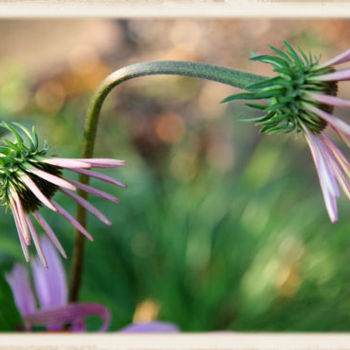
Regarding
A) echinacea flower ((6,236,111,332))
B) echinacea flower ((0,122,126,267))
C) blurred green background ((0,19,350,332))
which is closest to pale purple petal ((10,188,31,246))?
echinacea flower ((0,122,126,267))

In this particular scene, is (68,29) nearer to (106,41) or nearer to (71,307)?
(106,41)

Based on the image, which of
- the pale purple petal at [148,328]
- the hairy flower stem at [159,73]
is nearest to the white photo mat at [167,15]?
the pale purple petal at [148,328]

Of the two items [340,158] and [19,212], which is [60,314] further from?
[340,158]

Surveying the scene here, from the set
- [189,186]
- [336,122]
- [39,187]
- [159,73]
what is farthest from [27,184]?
[189,186]

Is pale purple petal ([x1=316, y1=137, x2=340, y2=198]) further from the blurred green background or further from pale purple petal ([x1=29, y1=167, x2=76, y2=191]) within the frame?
the blurred green background

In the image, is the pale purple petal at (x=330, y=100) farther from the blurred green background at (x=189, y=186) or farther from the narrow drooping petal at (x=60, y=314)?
the blurred green background at (x=189, y=186)
